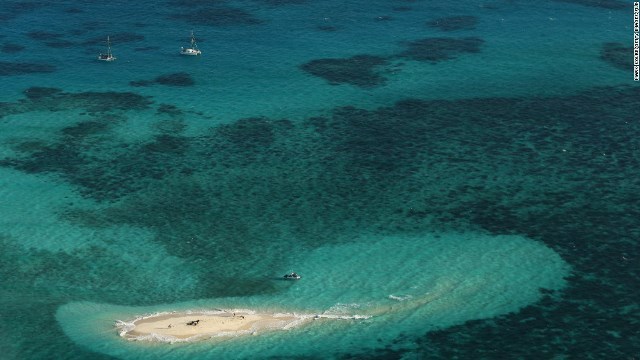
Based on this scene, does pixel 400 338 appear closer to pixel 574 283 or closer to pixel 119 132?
pixel 574 283

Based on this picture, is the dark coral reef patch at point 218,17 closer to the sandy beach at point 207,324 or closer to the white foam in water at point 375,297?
the white foam in water at point 375,297

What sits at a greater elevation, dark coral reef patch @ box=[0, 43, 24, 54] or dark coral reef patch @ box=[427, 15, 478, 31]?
dark coral reef patch @ box=[427, 15, 478, 31]

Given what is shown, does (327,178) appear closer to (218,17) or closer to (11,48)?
(218,17)

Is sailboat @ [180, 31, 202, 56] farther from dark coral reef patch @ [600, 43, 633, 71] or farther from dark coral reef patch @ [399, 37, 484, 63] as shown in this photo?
dark coral reef patch @ [600, 43, 633, 71]

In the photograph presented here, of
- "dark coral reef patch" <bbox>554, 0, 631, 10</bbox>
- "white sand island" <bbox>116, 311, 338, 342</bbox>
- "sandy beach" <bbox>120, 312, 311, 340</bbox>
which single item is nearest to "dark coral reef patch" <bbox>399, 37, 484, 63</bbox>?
"dark coral reef patch" <bbox>554, 0, 631, 10</bbox>

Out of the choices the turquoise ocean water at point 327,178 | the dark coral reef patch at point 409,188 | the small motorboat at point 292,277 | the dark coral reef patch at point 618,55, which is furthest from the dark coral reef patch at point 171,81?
the dark coral reef patch at point 618,55

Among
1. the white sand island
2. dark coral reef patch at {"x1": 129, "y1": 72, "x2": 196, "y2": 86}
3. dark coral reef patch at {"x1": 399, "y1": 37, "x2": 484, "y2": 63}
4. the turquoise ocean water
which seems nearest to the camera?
the white sand island

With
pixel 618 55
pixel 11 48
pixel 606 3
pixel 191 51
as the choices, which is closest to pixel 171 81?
pixel 191 51
